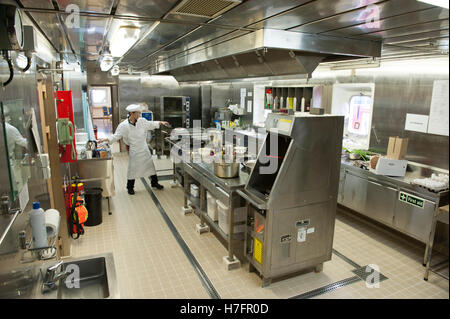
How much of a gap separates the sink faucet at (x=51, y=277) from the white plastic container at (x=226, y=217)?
180 centimetres

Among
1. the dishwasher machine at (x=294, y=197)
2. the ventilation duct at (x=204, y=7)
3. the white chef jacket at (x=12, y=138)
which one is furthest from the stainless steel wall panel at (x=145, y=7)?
the dishwasher machine at (x=294, y=197)

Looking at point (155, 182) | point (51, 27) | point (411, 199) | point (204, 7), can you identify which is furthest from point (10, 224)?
point (155, 182)

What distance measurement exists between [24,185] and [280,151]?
90.6 inches

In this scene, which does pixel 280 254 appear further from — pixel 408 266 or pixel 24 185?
pixel 24 185

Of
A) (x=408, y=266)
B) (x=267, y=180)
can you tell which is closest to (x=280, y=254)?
(x=267, y=180)

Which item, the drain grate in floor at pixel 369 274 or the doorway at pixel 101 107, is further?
the doorway at pixel 101 107

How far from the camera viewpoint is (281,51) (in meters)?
2.98

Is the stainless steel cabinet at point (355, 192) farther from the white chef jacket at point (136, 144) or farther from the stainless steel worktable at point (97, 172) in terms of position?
the stainless steel worktable at point (97, 172)

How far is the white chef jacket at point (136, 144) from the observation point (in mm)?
5492

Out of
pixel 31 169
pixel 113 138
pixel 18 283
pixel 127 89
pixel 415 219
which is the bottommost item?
pixel 415 219

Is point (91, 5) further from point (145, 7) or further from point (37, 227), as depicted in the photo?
point (37, 227)

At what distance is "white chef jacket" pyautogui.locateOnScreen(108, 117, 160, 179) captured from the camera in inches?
216

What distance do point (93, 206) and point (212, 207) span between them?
1.76m

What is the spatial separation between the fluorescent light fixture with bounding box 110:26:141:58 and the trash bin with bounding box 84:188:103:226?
6.46 ft
